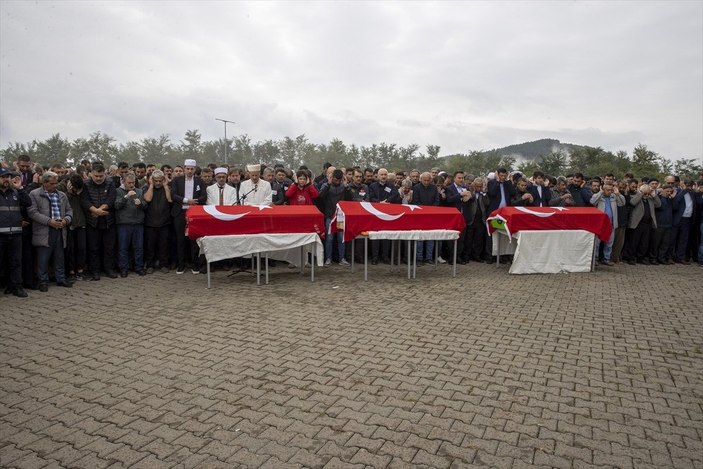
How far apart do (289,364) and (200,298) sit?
3068 mm

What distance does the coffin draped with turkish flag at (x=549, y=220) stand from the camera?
30.3 ft

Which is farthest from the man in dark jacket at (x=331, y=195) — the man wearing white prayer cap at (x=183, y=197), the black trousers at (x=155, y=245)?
the black trousers at (x=155, y=245)

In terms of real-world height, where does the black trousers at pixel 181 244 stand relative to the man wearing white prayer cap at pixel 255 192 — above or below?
below

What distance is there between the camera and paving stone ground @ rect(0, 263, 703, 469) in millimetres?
2984

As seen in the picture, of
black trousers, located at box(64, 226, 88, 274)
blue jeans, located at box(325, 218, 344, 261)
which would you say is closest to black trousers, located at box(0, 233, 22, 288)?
→ black trousers, located at box(64, 226, 88, 274)

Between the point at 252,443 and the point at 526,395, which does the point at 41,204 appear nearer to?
the point at 252,443

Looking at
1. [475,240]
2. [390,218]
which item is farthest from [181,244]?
[475,240]

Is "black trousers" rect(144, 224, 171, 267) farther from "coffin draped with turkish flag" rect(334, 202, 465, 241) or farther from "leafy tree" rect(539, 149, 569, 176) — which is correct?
"leafy tree" rect(539, 149, 569, 176)

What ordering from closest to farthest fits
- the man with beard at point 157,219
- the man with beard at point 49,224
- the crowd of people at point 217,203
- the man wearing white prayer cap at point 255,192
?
the man with beard at point 49,224 → the crowd of people at point 217,203 → the man with beard at point 157,219 → the man wearing white prayer cap at point 255,192

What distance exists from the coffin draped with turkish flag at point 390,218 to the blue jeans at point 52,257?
15.4ft

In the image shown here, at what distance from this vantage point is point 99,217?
8.36 metres

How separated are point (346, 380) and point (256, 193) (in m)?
5.60

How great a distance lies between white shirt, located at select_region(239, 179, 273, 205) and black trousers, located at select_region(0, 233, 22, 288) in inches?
143

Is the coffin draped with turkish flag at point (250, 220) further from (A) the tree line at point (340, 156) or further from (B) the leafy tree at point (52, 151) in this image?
(B) the leafy tree at point (52, 151)
